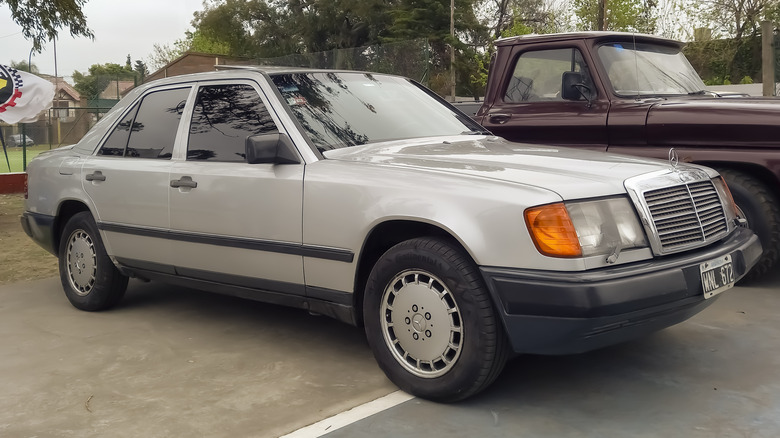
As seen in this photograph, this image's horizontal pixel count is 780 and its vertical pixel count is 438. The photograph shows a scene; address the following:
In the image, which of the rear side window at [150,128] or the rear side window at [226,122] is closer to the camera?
the rear side window at [226,122]

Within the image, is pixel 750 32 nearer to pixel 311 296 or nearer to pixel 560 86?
pixel 560 86

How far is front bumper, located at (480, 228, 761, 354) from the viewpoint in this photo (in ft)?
10.5

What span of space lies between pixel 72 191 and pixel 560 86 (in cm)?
380

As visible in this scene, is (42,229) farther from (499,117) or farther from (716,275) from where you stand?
(716,275)

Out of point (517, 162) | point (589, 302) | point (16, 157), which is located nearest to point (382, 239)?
point (517, 162)

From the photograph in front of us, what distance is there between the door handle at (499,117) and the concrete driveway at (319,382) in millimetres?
2298

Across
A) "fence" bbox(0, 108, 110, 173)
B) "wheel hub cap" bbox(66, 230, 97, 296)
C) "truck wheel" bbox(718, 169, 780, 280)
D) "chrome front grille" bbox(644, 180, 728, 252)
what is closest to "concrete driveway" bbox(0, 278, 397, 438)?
"wheel hub cap" bbox(66, 230, 97, 296)

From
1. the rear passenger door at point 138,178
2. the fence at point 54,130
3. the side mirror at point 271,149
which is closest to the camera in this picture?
the side mirror at point 271,149

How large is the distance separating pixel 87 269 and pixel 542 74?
3.87 m

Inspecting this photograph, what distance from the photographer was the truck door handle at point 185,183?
462 centimetres

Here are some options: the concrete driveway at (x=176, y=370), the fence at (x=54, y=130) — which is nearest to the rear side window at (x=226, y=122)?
the concrete driveway at (x=176, y=370)

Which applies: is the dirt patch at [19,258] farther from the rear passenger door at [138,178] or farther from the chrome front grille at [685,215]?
the chrome front grille at [685,215]

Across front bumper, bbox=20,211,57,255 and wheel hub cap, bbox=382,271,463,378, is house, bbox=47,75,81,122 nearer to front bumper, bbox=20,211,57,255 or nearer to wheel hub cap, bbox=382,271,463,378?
front bumper, bbox=20,211,57,255

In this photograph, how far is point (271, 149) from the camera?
4098mm
